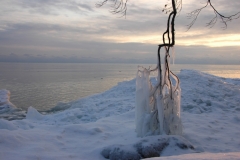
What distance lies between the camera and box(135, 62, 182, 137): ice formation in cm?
796

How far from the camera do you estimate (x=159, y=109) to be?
26.0ft

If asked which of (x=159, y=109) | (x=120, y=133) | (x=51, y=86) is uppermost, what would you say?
(x=159, y=109)

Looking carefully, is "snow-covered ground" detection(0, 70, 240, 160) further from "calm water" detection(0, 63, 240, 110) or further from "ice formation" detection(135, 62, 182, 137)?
"calm water" detection(0, 63, 240, 110)

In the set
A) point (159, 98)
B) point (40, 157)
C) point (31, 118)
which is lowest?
point (31, 118)

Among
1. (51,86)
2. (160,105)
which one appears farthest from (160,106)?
(51,86)

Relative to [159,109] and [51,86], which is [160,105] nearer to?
[159,109]

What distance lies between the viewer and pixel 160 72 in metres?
8.01

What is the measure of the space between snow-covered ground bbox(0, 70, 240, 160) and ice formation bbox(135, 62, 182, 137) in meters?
0.55

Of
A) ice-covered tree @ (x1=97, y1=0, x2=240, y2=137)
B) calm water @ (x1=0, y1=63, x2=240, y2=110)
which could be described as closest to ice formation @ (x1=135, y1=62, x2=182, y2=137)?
ice-covered tree @ (x1=97, y1=0, x2=240, y2=137)

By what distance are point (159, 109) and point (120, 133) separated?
224 cm

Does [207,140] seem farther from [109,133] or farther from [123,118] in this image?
[123,118]

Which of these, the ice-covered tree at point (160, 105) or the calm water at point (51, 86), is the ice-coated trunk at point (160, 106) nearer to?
the ice-covered tree at point (160, 105)

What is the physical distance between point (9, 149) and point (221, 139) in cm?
753

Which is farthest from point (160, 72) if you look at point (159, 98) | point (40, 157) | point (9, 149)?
point (9, 149)
